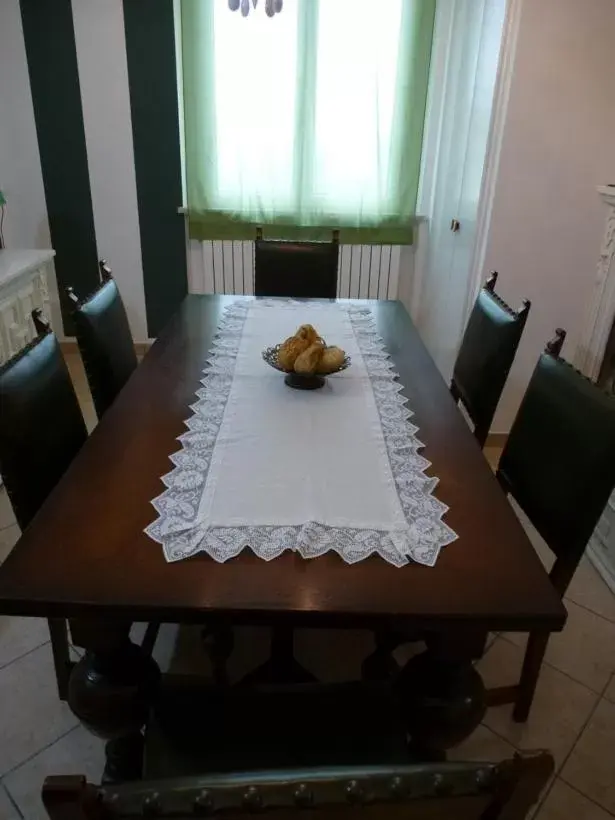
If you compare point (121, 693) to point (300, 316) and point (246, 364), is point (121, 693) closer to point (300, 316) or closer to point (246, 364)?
point (246, 364)

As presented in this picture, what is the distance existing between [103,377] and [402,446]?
96 centimetres

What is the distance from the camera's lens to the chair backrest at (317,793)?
1.67 ft

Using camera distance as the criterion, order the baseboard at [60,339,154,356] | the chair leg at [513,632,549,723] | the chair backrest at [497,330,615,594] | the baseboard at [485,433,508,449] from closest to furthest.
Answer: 1. the chair backrest at [497,330,615,594]
2. the chair leg at [513,632,549,723]
3. the baseboard at [485,433,508,449]
4. the baseboard at [60,339,154,356]

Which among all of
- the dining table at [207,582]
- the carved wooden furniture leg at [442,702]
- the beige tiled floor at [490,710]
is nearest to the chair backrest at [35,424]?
the dining table at [207,582]

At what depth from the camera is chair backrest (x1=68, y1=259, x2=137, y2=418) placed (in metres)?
1.76

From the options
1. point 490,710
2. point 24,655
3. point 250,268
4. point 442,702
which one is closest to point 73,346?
point 250,268

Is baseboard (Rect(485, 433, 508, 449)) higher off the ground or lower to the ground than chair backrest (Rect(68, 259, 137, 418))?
lower

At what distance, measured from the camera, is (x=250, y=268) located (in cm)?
368

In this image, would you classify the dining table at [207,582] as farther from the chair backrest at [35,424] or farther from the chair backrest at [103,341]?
the chair backrest at [103,341]

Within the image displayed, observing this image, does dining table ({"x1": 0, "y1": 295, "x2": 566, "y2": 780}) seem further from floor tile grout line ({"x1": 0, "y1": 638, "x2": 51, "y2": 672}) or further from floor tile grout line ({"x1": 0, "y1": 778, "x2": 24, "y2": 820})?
floor tile grout line ({"x1": 0, "y1": 638, "x2": 51, "y2": 672})

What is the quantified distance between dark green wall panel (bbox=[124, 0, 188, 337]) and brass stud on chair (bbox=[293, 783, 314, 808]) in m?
3.48

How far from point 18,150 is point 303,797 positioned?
3.83 metres

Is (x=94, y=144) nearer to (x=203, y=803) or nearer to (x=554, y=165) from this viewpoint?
(x=554, y=165)

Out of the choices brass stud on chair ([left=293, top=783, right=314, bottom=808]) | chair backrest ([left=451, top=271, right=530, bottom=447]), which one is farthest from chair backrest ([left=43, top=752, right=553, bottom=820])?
chair backrest ([left=451, top=271, right=530, bottom=447])
